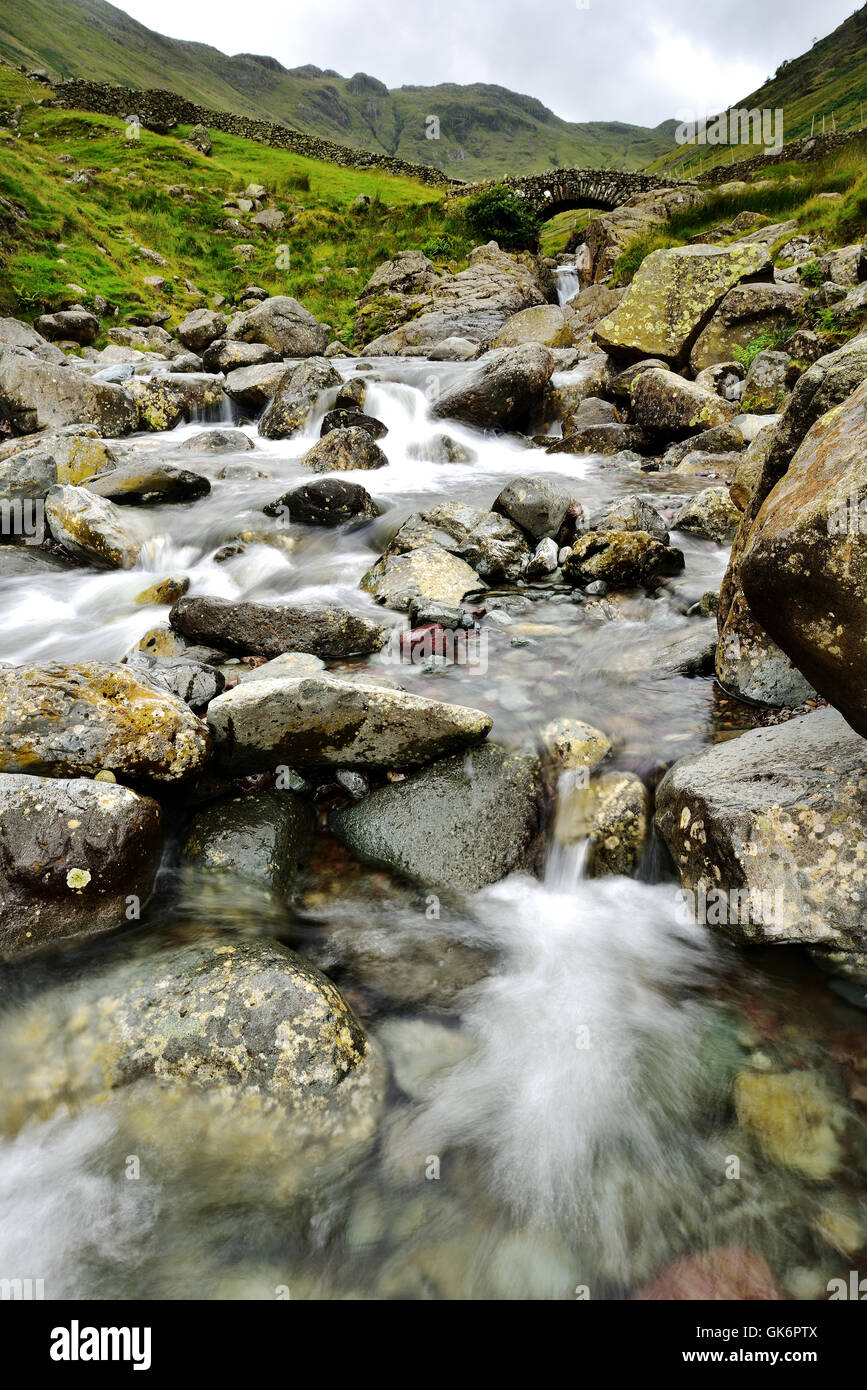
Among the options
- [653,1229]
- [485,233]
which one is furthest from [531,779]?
[485,233]

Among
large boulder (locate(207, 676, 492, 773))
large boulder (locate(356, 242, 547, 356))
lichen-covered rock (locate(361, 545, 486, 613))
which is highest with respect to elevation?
large boulder (locate(356, 242, 547, 356))

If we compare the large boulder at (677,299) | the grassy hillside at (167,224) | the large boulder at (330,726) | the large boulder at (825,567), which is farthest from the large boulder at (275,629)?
the grassy hillside at (167,224)

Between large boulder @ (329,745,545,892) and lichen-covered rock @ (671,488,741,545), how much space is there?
5.58m

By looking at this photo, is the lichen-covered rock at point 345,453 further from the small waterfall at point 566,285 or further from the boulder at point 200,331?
the small waterfall at point 566,285

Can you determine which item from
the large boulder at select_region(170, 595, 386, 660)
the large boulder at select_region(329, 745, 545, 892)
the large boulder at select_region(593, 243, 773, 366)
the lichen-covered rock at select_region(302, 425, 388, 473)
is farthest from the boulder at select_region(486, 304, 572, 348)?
the large boulder at select_region(329, 745, 545, 892)

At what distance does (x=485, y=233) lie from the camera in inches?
1175

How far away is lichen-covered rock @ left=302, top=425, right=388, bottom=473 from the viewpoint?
1223 cm

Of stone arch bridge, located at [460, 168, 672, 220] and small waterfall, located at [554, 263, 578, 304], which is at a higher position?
stone arch bridge, located at [460, 168, 672, 220]

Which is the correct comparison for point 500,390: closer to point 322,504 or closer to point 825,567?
point 322,504

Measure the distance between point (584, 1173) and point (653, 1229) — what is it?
0.34 metres

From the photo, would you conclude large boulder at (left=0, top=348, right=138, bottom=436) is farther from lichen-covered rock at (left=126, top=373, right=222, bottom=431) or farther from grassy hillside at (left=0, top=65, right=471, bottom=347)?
grassy hillside at (left=0, top=65, right=471, bottom=347)

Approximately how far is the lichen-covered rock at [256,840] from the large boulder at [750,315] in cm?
1460

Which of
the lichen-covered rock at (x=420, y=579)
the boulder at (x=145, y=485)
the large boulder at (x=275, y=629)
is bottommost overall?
the large boulder at (x=275, y=629)

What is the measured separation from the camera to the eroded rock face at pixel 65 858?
354 cm
